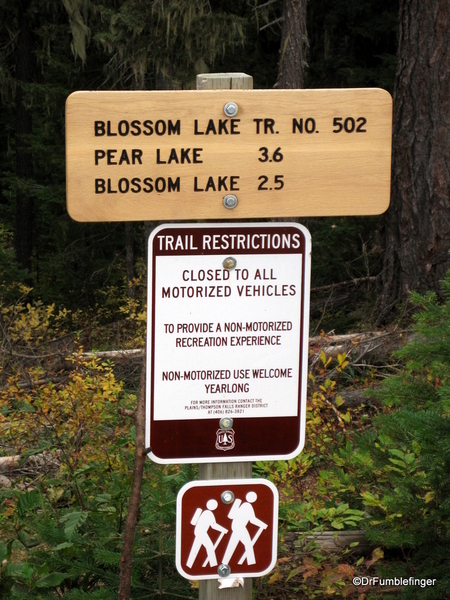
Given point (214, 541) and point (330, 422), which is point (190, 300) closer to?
point (214, 541)

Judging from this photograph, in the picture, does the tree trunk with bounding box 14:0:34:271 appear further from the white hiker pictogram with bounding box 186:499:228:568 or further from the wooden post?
the white hiker pictogram with bounding box 186:499:228:568

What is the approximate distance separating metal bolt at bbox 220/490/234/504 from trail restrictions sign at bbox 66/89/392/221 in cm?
81

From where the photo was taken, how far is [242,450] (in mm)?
2320

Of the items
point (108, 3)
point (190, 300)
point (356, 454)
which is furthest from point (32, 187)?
point (190, 300)

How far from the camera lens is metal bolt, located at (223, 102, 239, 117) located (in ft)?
7.16

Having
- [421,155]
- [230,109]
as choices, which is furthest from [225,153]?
[421,155]

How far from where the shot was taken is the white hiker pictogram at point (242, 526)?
2.32m

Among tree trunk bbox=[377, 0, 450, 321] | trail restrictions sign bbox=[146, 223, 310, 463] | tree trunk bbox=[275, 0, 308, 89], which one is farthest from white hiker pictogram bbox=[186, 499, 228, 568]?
tree trunk bbox=[275, 0, 308, 89]

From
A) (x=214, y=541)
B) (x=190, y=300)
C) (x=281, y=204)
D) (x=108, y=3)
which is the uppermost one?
(x=108, y=3)

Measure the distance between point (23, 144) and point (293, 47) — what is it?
9798 millimetres

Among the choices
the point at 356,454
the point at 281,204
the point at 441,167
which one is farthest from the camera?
the point at 441,167

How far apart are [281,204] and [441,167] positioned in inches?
223

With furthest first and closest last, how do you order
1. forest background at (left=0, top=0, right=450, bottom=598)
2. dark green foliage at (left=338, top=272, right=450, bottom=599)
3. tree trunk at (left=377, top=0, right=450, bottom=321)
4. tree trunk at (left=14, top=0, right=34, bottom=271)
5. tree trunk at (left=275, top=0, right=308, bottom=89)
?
tree trunk at (left=14, top=0, right=34, bottom=271) < tree trunk at (left=275, top=0, right=308, bottom=89) < tree trunk at (left=377, top=0, right=450, bottom=321) < forest background at (left=0, top=0, right=450, bottom=598) < dark green foliage at (left=338, top=272, right=450, bottom=599)

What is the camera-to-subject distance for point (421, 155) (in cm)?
755
